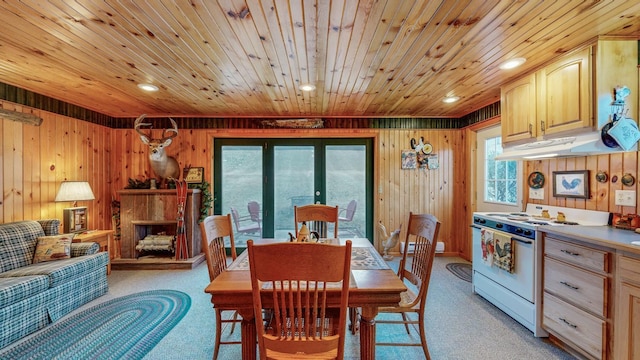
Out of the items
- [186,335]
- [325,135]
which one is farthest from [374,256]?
[325,135]

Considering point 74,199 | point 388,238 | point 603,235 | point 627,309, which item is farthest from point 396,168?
point 74,199

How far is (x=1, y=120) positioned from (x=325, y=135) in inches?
158

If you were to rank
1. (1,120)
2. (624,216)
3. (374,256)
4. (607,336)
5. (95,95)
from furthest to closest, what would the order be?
(95,95) → (1,120) → (624,216) → (374,256) → (607,336)

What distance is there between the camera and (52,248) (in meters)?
2.81

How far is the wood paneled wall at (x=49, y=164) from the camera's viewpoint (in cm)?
303

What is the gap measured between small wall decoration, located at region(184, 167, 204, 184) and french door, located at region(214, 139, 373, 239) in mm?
263

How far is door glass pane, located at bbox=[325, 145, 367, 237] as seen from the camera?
4.68 m

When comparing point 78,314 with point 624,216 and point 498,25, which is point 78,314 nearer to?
point 498,25

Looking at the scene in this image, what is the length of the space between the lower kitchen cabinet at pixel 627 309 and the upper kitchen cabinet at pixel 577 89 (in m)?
1.08

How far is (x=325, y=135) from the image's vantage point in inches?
180

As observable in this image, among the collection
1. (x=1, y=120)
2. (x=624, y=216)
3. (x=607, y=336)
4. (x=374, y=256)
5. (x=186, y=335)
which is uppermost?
(x=1, y=120)

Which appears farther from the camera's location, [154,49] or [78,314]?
[78,314]

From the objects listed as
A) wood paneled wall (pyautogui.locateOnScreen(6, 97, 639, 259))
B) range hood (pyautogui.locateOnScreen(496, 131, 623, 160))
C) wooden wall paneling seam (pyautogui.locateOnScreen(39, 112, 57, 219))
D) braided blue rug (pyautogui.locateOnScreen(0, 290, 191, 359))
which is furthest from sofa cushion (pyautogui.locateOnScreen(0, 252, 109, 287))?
range hood (pyautogui.locateOnScreen(496, 131, 623, 160))

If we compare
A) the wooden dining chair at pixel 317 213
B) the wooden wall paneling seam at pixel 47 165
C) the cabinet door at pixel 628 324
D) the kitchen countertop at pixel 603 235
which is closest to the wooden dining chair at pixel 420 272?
the wooden dining chair at pixel 317 213
